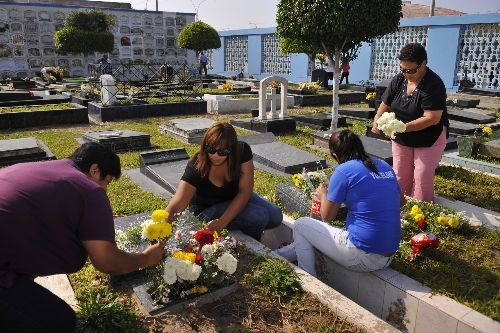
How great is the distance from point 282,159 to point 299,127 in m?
4.00

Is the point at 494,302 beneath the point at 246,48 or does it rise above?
beneath

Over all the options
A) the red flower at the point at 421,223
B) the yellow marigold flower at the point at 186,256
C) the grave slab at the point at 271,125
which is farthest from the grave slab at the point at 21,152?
the red flower at the point at 421,223

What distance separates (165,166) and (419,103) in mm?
3523

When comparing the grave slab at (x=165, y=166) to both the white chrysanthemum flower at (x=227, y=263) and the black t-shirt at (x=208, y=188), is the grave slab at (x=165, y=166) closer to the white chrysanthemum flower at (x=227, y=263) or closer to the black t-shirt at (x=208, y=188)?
the black t-shirt at (x=208, y=188)

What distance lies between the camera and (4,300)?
1868 mm

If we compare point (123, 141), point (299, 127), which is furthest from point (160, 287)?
point (299, 127)

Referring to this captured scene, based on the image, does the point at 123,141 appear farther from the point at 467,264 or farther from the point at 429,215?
the point at 467,264

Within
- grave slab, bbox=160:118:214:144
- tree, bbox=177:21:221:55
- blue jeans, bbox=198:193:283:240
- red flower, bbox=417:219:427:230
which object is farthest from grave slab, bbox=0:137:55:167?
tree, bbox=177:21:221:55

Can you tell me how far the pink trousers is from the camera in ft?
15.0

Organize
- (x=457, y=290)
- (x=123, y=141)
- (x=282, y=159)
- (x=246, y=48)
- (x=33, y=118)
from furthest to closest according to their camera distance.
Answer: (x=246, y=48) < (x=33, y=118) < (x=123, y=141) < (x=282, y=159) < (x=457, y=290)

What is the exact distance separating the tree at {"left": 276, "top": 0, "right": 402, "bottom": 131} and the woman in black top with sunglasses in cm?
505

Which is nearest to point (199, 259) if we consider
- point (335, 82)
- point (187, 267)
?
point (187, 267)

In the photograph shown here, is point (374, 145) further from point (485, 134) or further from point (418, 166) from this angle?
point (418, 166)

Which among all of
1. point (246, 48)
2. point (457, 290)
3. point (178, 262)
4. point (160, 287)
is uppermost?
point (246, 48)
